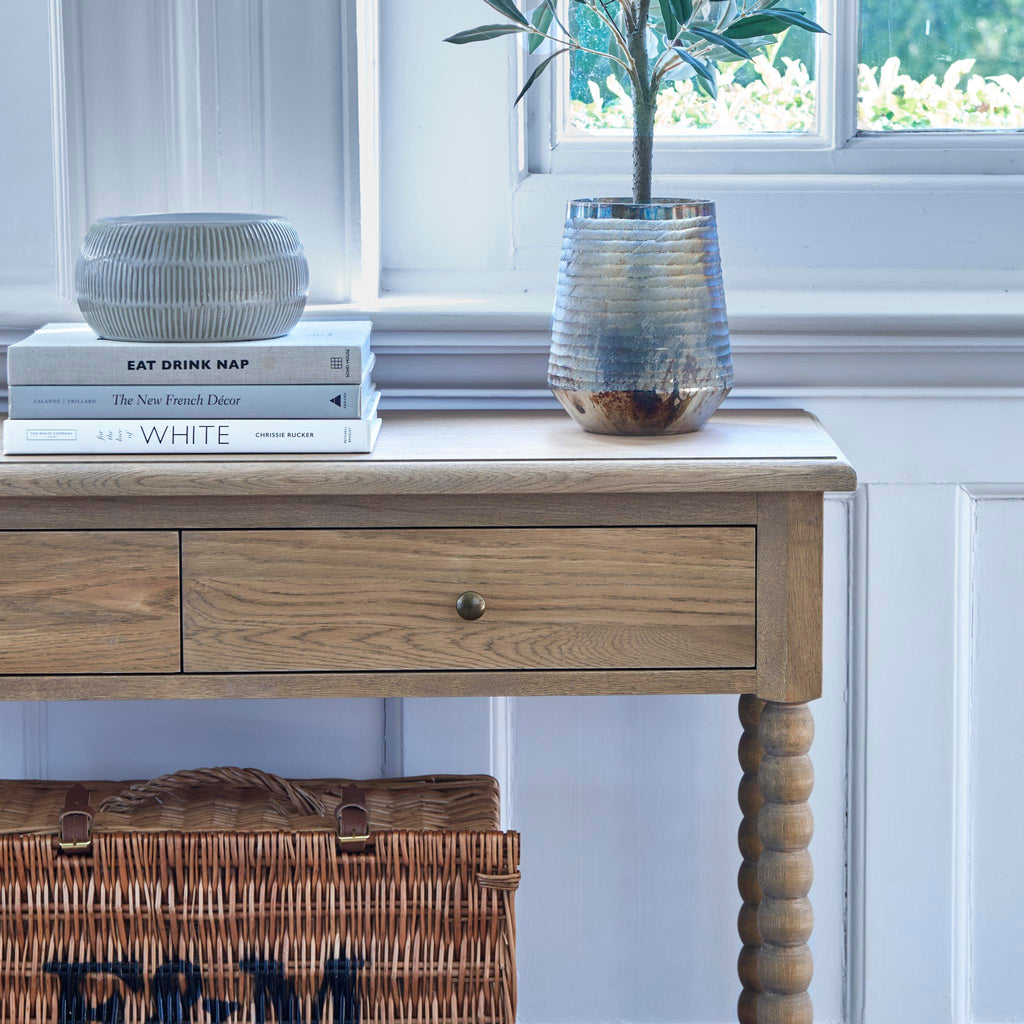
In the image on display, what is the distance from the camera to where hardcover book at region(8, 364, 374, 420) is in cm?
112

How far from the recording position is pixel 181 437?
1.12m

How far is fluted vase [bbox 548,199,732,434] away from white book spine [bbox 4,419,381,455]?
0.22m

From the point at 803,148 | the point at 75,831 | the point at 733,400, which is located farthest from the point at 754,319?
the point at 75,831

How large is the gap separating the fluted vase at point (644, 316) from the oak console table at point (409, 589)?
0.10 meters

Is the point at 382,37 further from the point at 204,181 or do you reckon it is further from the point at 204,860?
the point at 204,860

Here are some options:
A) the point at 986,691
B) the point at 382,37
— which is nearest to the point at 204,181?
the point at 382,37

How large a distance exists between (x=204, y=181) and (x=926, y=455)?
87cm

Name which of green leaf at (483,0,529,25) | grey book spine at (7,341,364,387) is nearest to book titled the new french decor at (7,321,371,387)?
grey book spine at (7,341,364,387)

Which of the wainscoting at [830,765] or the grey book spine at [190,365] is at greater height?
the grey book spine at [190,365]

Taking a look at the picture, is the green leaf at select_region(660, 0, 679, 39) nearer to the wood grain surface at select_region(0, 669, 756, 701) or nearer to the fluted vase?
the fluted vase

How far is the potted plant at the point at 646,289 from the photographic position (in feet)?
3.79

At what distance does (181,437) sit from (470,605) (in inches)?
11.4

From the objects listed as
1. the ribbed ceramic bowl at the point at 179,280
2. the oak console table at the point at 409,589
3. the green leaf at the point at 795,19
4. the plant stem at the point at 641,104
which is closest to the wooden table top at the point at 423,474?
the oak console table at the point at 409,589

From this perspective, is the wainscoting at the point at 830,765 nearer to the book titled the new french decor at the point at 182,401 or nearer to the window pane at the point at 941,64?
the window pane at the point at 941,64
